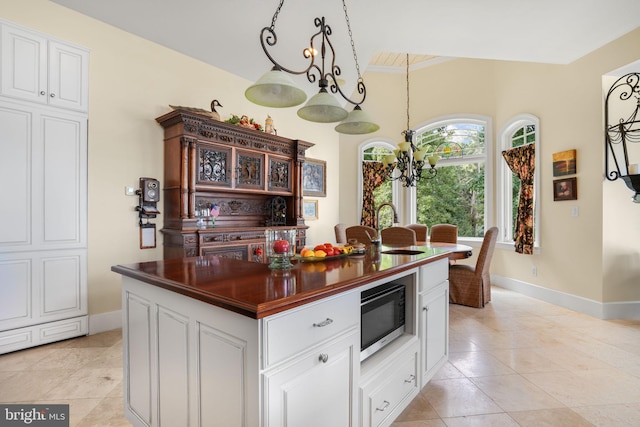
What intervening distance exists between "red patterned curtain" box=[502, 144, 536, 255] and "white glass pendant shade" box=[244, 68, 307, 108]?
13.5 ft

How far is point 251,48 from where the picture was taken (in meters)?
4.21

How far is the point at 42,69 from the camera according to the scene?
9.52 feet

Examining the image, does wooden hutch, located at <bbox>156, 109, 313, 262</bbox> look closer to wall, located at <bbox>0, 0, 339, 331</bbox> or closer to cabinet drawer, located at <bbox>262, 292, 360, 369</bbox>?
wall, located at <bbox>0, 0, 339, 331</bbox>

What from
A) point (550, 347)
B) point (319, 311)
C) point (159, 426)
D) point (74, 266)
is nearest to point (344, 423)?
point (319, 311)

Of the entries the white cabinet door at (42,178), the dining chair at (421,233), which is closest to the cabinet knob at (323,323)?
the white cabinet door at (42,178)

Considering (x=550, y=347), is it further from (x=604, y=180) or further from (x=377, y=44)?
(x=377, y=44)

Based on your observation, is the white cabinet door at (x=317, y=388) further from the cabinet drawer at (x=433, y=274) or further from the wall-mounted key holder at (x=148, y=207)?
the wall-mounted key holder at (x=148, y=207)

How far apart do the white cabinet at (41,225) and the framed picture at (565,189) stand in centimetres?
557

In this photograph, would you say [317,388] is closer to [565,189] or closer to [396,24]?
[396,24]

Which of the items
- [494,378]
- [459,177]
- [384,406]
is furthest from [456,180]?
[384,406]

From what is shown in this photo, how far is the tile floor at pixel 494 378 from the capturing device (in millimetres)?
1925

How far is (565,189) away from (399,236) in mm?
2254


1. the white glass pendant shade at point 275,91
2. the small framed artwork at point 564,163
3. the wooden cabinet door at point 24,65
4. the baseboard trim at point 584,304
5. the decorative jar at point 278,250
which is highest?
the wooden cabinet door at point 24,65

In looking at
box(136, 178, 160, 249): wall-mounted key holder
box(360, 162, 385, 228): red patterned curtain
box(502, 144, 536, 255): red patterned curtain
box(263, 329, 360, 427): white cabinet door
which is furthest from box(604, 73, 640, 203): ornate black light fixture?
box(136, 178, 160, 249): wall-mounted key holder
